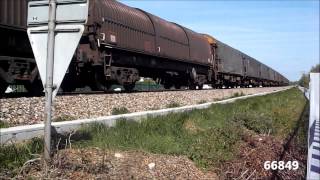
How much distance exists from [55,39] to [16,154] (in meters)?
1.46

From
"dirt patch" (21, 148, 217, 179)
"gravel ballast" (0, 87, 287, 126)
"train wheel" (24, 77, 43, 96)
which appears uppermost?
"train wheel" (24, 77, 43, 96)

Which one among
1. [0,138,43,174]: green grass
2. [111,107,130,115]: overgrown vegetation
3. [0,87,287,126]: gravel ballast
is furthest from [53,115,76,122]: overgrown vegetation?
[0,138,43,174]: green grass

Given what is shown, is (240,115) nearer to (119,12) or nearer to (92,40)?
(92,40)

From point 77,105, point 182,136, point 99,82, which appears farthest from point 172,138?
point 99,82

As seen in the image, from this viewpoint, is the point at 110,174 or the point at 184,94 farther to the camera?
the point at 184,94

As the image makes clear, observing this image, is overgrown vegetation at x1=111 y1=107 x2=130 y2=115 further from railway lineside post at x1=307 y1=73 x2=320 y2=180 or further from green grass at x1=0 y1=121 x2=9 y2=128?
railway lineside post at x1=307 y1=73 x2=320 y2=180

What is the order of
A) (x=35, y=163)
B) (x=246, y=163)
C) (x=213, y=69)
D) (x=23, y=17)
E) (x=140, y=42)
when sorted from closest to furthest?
(x=35, y=163), (x=246, y=163), (x=23, y=17), (x=140, y=42), (x=213, y=69)

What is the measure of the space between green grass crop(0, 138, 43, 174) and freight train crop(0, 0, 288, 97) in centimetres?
615

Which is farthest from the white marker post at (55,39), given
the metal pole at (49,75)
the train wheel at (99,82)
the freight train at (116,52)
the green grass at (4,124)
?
the train wheel at (99,82)

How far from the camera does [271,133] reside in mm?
12109

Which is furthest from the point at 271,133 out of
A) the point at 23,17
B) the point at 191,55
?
the point at 191,55

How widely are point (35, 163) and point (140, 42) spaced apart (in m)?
15.2

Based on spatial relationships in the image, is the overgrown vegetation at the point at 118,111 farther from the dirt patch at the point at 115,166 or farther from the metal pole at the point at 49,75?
the metal pole at the point at 49,75

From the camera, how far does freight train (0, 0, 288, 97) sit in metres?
12.6
